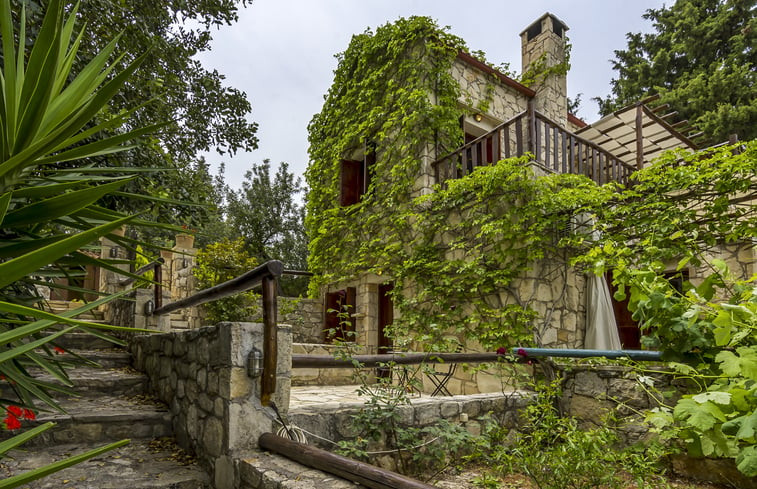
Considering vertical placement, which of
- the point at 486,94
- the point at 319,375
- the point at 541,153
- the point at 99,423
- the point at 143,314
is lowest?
the point at 319,375

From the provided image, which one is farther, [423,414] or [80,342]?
[80,342]

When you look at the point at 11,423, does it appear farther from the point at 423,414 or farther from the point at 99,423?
the point at 423,414

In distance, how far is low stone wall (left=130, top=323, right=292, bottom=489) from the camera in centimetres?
217

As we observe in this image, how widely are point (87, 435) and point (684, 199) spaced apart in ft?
17.8

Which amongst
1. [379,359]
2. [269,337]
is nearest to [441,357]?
[379,359]

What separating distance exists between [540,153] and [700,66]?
10.6 m

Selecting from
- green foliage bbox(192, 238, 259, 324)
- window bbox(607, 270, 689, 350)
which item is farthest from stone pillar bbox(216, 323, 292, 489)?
window bbox(607, 270, 689, 350)

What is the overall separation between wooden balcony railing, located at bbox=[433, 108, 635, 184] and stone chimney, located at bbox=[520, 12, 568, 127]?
1418 millimetres

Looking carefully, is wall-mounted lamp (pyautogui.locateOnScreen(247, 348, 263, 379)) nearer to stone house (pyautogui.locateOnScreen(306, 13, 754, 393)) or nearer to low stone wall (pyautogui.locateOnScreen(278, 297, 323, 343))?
stone house (pyautogui.locateOnScreen(306, 13, 754, 393))

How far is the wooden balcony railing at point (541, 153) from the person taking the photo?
17.3ft

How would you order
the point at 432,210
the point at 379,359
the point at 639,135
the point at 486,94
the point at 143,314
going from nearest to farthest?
the point at 379,359 → the point at 143,314 → the point at 639,135 → the point at 432,210 → the point at 486,94

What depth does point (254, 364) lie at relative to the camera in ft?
7.31

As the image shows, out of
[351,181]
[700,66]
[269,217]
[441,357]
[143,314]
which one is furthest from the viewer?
[269,217]

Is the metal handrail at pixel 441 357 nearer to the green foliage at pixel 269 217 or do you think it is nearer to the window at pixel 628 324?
the window at pixel 628 324
